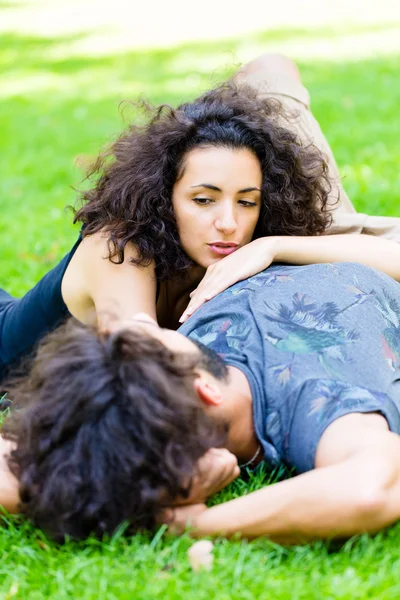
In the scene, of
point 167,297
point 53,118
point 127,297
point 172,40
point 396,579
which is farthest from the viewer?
point 172,40

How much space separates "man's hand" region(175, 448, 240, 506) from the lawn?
0.16 m

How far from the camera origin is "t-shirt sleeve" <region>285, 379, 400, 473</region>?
10.0 feet

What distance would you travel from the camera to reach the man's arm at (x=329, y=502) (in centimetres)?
280

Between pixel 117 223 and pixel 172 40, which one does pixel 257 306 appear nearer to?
pixel 117 223

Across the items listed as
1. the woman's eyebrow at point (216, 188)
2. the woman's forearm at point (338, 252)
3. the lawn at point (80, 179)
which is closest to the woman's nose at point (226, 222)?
the woman's eyebrow at point (216, 188)

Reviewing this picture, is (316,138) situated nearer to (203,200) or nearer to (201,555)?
(203,200)

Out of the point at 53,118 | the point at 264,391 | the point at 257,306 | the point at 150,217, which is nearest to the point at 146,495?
the point at 264,391

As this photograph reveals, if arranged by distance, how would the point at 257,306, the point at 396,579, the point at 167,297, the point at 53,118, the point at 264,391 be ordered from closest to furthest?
Result: 1. the point at 396,579
2. the point at 264,391
3. the point at 257,306
4. the point at 167,297
5. the point at 53,118

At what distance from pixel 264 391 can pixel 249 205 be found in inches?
48.4

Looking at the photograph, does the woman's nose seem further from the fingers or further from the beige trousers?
the beige trousers

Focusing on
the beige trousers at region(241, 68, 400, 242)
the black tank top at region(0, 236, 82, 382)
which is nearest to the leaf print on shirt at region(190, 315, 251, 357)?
the black tank top at region(0, 236, 82, 382)

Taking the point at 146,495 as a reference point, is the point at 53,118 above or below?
above

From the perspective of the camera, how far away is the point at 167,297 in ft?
14.6

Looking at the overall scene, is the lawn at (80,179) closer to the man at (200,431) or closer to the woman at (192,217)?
the man at (200,431)
